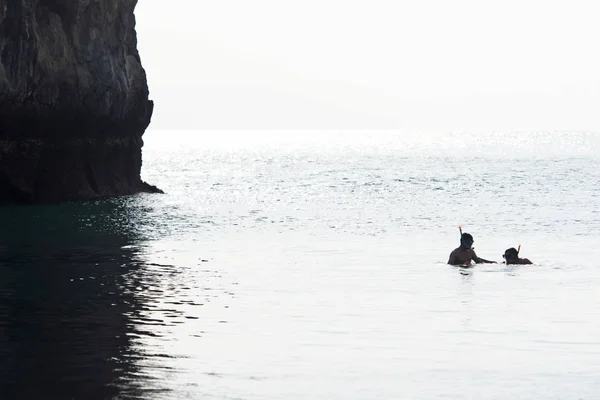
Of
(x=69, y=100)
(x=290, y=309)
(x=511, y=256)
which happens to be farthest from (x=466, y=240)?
(x=69, y=100)

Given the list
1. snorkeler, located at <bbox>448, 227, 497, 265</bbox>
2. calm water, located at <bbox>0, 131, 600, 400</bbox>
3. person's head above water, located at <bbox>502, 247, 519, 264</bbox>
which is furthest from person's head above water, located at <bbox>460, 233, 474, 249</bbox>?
person's head above water, located at <bbox>502, 247, 519, 264</bbox>

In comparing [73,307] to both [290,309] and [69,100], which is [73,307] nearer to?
[290,309]

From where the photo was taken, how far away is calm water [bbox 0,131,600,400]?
46.2ft

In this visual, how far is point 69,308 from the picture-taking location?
2058cm

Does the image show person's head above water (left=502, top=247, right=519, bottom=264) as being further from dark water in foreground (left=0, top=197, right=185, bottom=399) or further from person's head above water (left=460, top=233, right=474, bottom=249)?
dark water in foreground (left=0, top=197, right=185, bottom=399)

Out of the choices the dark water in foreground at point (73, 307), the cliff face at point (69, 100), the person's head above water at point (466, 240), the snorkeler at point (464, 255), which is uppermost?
the cliff face at point (69, 100)

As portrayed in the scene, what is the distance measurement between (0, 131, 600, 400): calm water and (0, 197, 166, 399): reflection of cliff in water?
0.18 feet

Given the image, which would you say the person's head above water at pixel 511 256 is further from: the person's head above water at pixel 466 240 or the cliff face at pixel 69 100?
the cliff face at pixel 69 100

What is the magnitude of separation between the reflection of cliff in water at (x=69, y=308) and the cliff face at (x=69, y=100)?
38.4ft

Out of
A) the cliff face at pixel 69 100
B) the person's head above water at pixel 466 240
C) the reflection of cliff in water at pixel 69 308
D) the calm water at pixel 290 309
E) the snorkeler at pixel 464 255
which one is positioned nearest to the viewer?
the reflection of cliff in water at pixel 69 308

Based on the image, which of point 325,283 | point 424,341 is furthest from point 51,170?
point 424,341

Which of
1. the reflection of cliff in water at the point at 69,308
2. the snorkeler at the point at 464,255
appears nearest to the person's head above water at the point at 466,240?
the snorkeler at the point at 464,255

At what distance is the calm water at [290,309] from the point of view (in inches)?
555

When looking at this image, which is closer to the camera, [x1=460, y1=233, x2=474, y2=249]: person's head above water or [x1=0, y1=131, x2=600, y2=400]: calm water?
[x1=0, y1=131, x2=600, y2=400]: calm water
